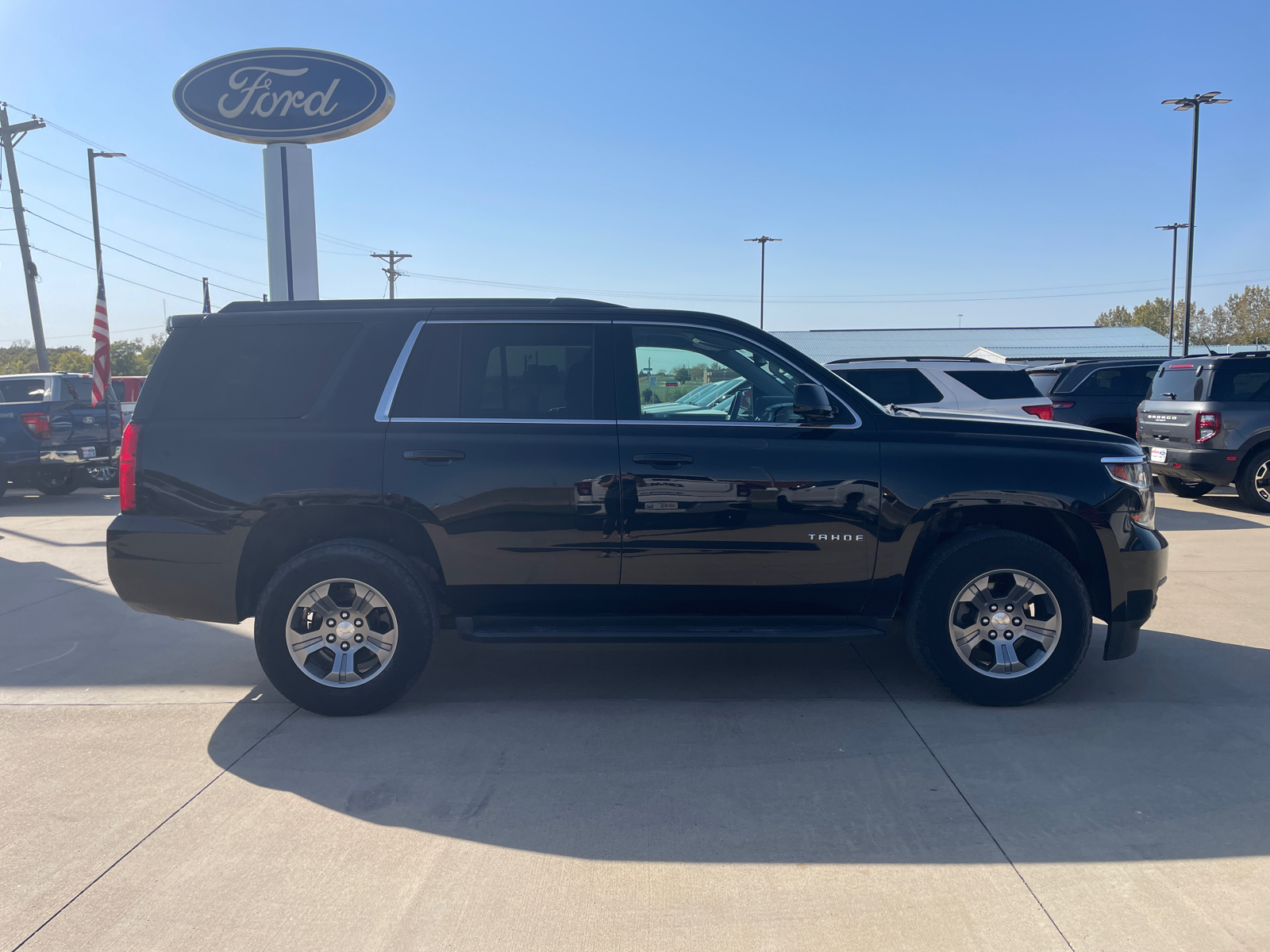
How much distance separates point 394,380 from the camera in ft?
15.2

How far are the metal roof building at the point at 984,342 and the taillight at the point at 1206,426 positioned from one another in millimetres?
41497

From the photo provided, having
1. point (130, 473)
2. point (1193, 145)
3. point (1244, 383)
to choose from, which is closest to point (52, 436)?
point (130, 473)

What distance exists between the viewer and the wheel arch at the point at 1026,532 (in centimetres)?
461

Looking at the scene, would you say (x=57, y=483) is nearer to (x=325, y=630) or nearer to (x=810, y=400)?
(x=325, y=630)

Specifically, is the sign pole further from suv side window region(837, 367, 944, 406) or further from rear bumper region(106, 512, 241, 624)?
rear bumper region(106, 512, 241, 624)

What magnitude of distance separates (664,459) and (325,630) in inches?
74.7

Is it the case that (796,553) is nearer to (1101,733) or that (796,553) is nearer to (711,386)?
(711,386)

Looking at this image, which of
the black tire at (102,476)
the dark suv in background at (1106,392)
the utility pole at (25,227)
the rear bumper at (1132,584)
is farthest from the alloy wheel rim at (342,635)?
the utility pole at (25,227)

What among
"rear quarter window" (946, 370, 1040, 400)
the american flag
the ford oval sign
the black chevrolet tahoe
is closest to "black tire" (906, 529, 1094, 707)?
the black chevrolet tahoe

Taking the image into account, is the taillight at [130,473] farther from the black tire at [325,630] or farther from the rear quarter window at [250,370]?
the black tire at [325,630]

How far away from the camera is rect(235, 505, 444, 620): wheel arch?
181 inches

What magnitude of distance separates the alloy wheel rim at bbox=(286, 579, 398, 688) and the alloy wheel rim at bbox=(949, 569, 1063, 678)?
9.38 ft

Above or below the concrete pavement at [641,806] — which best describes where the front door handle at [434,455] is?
above

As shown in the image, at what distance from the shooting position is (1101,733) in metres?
4.30
